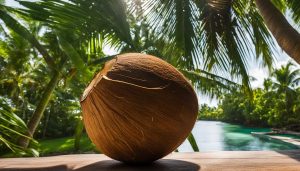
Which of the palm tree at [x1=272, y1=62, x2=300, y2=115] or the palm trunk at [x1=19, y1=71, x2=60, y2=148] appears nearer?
the palm trunk at [x1=19, y1=71, x2=60, y2=148]

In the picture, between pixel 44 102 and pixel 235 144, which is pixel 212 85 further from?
pixel 235 144

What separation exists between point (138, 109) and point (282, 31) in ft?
7.23

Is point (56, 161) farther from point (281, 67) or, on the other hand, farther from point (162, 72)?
point (281, 67)

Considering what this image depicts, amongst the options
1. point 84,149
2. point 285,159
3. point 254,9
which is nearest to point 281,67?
point 84,149

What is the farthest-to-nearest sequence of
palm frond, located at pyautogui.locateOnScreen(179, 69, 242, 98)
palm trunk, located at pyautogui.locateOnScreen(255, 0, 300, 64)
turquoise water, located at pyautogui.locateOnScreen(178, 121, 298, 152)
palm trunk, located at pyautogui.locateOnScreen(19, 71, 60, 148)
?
turquoise water, located at pyautogui.locateOnScreen(178, 121, 298, 152) < palm frond, located at pyautogui.locateOnScreen(179, 69, 242, 98) < palm trunk, located at pyautogui.locateOnScreen(19, 71, 60, 148) < palm trunk, located at pyautogui.locateOnScreen(255, 0, 300, 64)

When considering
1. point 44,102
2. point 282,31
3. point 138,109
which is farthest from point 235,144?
point 138,109

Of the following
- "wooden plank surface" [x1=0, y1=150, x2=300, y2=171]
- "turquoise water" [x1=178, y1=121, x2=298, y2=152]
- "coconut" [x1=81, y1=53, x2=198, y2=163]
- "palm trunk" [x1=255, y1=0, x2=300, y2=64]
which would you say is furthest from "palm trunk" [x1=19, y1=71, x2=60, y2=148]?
"turquoise water" [x1=178, y1=121, x2=298, y2=152]

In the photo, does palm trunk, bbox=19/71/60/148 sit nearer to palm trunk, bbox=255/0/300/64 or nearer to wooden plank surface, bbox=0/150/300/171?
palm trunk, bbox=255/0/300/64

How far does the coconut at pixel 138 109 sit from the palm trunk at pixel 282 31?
6.29ft

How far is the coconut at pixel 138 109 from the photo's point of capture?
2.94 ft

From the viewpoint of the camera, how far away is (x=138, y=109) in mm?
889

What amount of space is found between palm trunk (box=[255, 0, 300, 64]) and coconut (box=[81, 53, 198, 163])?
6.29ft

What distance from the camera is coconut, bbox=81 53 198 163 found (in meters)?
0.90

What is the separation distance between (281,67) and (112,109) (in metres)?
29.2
